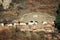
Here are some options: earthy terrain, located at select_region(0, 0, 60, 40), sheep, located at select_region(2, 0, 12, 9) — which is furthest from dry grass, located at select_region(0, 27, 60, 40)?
sheep, located at select_region(2, 0, 12, 9)

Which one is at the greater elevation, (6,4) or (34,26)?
(34,26)

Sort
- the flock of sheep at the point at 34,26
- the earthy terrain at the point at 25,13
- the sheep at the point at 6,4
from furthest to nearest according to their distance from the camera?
the sheep at the point at 6,4 → the flock of sheep at the point at 34,26 → the earthy terrain at the point at 25,13

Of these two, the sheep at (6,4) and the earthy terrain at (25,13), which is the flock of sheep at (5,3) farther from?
the earthy terrain at (25,13)

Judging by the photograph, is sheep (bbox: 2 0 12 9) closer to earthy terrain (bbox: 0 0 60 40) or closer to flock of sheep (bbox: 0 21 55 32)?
earthy terrain (bbox: 0 0 60 40)

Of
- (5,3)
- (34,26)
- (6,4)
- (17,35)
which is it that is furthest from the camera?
(6,4)

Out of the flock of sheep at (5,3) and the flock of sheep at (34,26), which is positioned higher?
the flock of sheep at (34,26)

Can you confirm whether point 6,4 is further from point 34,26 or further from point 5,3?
point 34,26

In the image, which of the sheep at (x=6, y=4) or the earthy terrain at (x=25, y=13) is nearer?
the earthy terrain at (x=25, y=13)

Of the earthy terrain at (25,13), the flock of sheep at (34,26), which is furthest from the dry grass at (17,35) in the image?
the flock of sheep at (34,26)

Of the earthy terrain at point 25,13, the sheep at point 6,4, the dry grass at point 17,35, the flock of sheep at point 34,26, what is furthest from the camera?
the sheep at point 6,4

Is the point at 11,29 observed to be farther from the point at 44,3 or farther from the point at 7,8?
the point at 44,3

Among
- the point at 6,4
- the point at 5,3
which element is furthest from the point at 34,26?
the point at 6,4
